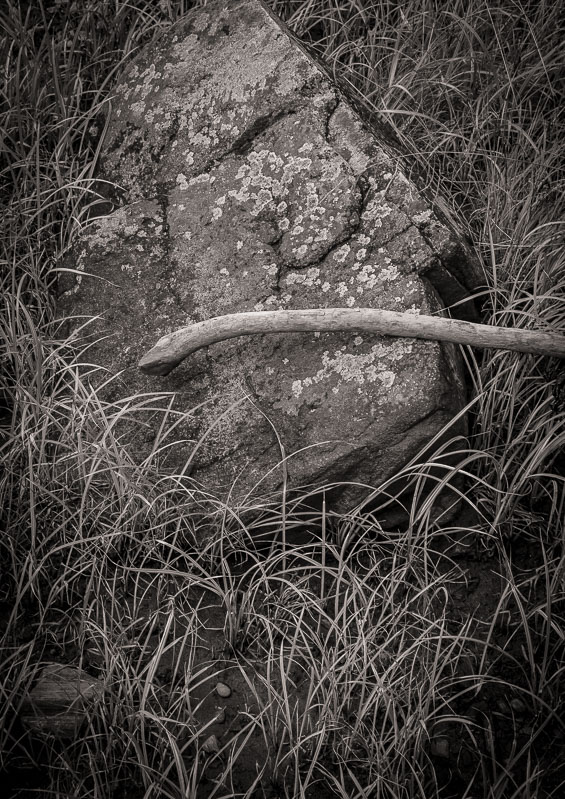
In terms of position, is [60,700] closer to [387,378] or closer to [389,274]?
[387,378]

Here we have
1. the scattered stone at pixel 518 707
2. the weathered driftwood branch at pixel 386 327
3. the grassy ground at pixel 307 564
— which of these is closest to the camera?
the grassy ground at pixel 307 564

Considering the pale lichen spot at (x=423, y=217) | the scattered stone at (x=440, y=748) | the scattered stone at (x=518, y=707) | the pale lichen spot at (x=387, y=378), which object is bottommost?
the scattered stone at (x=518, y=707)

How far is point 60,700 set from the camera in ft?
6.42

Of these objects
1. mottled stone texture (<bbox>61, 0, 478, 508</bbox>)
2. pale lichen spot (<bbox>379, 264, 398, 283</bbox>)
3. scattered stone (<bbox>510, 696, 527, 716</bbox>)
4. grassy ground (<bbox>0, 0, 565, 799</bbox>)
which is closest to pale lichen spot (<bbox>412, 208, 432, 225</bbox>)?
mottled stone texture (<bbox>61, 0, 478, 508</bbox>)

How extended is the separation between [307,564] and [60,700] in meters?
0.92

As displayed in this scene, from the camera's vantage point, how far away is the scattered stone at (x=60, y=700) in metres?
1.92

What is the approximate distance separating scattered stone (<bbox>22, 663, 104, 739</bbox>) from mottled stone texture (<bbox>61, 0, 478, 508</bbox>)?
76 centimetres

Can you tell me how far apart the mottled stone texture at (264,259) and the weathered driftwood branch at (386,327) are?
9 cm

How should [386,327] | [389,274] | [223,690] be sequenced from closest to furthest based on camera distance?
[223,690] < [386,327] < [389,274]

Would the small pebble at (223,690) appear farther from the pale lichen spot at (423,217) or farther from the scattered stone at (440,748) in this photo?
the pale lichen spot at (423,217)

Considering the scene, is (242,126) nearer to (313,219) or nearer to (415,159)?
(313,219)

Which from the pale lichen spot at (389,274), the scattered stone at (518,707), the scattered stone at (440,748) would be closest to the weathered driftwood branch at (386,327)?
the pale lichen spot at (389,274)

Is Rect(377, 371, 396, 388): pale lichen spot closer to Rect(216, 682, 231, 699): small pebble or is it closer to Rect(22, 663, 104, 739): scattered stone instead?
Rect(216, 682, 231, 699): small pebble

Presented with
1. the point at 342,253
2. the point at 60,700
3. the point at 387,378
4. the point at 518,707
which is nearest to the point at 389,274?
the point at 342,253
